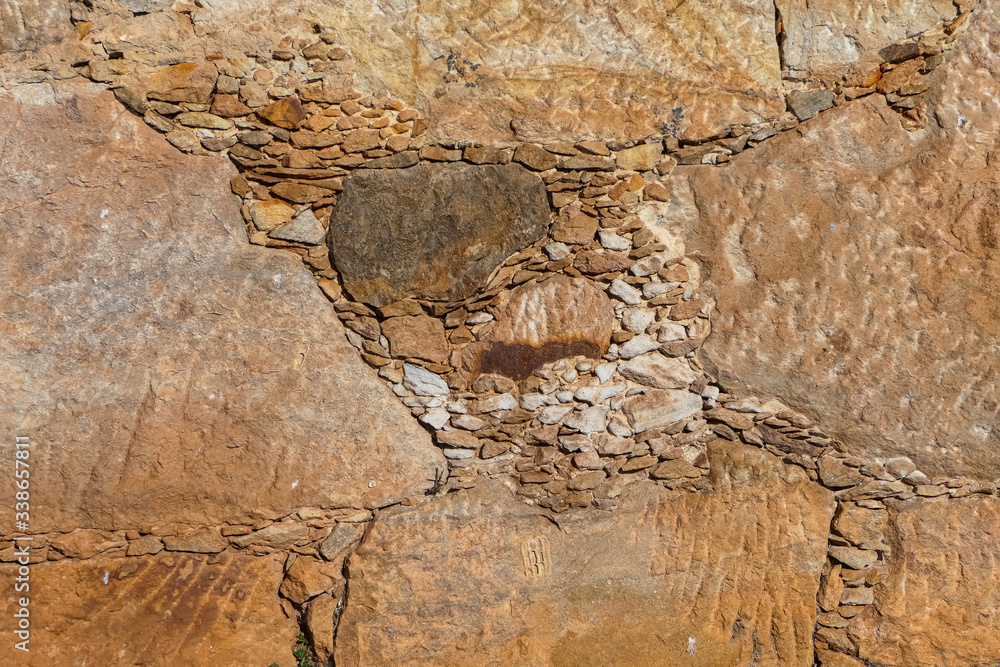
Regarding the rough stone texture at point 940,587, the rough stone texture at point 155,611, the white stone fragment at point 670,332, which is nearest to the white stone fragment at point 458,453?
the rough stone texture at point 155,611

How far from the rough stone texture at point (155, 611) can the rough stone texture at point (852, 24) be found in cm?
305

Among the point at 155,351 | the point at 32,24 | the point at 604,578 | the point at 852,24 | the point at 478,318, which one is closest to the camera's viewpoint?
the point at 32,24

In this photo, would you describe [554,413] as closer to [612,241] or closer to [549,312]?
[549,312]

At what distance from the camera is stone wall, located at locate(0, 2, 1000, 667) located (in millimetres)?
2811

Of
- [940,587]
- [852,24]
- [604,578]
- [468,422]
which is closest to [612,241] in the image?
[468,422]

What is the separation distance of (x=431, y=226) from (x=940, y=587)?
111 inches

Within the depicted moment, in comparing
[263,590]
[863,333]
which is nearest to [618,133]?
[863,333]

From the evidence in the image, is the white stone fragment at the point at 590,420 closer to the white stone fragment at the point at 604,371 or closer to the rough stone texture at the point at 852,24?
the white stone fragment at the point at 604,371

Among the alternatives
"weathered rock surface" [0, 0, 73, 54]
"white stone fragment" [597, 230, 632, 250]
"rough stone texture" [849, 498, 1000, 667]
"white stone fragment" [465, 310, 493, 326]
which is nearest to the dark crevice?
"white stone fragment" [597, 230, 632, 250]

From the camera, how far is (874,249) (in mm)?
3111

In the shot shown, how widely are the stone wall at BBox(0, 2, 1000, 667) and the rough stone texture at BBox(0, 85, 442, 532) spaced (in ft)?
0.04

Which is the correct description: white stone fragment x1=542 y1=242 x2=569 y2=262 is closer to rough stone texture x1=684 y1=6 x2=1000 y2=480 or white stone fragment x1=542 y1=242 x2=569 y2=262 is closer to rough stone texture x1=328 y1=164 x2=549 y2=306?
rough stone texture x1=328 y1=164 x2=549 y2=306

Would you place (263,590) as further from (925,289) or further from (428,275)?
(925,289)

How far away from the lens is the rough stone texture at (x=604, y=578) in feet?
10.7
